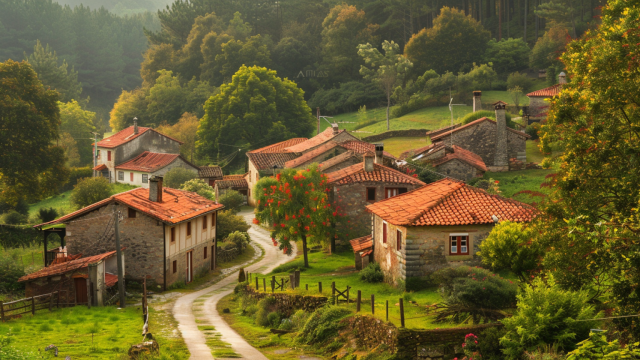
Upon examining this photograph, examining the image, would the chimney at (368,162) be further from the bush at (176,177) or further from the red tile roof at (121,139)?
the red tile roof at (121,139)

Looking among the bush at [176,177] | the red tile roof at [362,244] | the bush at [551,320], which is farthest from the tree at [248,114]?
the bush at [551,320]

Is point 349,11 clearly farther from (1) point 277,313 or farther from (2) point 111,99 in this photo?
(1) point 277,313

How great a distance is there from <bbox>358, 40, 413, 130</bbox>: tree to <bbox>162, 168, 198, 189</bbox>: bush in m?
36.2

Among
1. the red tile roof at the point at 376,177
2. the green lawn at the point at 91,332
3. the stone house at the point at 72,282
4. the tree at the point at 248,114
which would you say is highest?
the tree at the point at 248,114

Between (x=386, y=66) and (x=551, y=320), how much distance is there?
80.9 metres

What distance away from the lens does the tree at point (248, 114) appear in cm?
8231

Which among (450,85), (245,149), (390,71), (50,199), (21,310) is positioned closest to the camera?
(21,310)

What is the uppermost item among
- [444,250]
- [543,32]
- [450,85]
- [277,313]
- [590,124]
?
[543,32]

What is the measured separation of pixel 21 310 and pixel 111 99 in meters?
116

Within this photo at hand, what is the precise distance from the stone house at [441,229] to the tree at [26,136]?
119 ft

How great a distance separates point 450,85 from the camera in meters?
89.1

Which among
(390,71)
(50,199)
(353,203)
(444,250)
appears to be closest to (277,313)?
(444,250)

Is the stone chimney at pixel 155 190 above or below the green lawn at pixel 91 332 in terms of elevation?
above

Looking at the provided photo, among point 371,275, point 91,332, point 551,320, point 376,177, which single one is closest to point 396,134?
point 376,177
